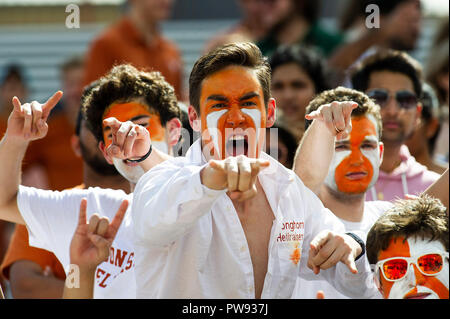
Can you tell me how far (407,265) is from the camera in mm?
2648

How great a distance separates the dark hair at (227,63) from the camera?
2568 millimetres

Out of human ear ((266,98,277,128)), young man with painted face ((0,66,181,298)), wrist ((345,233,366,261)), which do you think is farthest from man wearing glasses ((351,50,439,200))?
young man with painted face ((0,66,181,298))

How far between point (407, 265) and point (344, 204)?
1.23ft

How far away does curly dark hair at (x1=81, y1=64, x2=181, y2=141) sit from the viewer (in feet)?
9.77

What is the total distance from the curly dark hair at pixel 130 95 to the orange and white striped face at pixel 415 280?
92 cm

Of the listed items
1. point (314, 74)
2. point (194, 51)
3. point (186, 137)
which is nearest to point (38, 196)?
point (186, 137)

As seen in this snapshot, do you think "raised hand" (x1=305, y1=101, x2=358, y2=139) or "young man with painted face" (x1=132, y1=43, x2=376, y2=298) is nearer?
"young man with painted face" (x1=132, y1=43, x2=376, y2=298)

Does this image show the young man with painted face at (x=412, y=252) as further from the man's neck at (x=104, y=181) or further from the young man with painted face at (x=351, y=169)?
the man's neck at (x=104, y=181)

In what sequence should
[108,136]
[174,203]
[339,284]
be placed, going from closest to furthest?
[174,203] < [339,284] < [108,136]

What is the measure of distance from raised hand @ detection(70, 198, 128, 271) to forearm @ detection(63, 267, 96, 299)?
2 cm

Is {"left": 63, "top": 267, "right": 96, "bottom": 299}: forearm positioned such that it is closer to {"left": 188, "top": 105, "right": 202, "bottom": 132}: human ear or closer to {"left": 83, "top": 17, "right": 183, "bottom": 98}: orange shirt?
{"left": 188, "top": 105, "right": 202, "bottom": 132}: human ear

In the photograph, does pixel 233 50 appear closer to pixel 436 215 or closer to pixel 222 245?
Answer: pixel 222 245

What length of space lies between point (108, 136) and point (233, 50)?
1.92 feet

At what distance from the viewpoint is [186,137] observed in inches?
117
